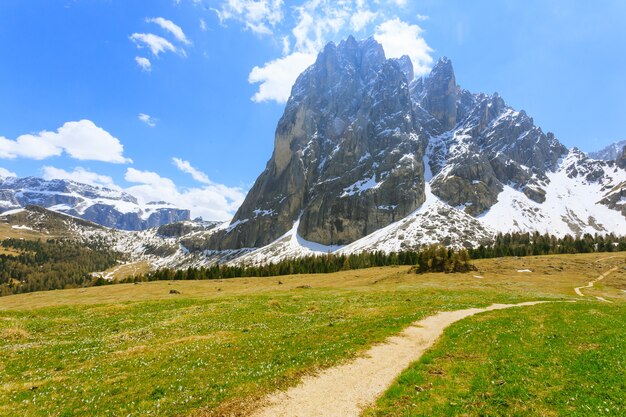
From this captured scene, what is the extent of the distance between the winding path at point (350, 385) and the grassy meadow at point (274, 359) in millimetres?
766

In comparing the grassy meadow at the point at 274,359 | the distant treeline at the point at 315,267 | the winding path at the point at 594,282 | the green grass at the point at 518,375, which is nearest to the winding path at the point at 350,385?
the grassy meadow at the point at 274,359

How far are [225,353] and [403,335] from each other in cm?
1350

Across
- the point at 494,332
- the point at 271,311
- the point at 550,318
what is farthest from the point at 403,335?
the point at 271,311

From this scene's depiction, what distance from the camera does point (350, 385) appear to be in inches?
668

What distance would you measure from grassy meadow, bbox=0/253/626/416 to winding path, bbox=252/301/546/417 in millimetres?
766

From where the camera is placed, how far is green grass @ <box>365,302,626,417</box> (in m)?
13.6

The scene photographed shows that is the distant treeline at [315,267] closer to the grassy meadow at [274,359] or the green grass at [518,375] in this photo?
the grassy meadow at [274,359]

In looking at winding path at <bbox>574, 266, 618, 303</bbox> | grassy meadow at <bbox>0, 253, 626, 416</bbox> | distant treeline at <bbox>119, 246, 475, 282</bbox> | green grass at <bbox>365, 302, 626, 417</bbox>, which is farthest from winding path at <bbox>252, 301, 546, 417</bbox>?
distant treeline at <bbox>119, 246, 475, 282</bbox>

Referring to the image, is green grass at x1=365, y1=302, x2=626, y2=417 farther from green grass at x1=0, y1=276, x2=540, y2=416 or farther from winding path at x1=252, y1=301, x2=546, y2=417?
green grass at x1=0, y1=276, x2=540, y2=416

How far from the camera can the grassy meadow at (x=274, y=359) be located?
14.5 m

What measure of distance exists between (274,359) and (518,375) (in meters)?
13.1

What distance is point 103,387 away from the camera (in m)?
17.1

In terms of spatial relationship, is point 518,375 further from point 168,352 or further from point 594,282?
point 594,282

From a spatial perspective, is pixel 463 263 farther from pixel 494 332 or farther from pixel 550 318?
pixel 494 332
